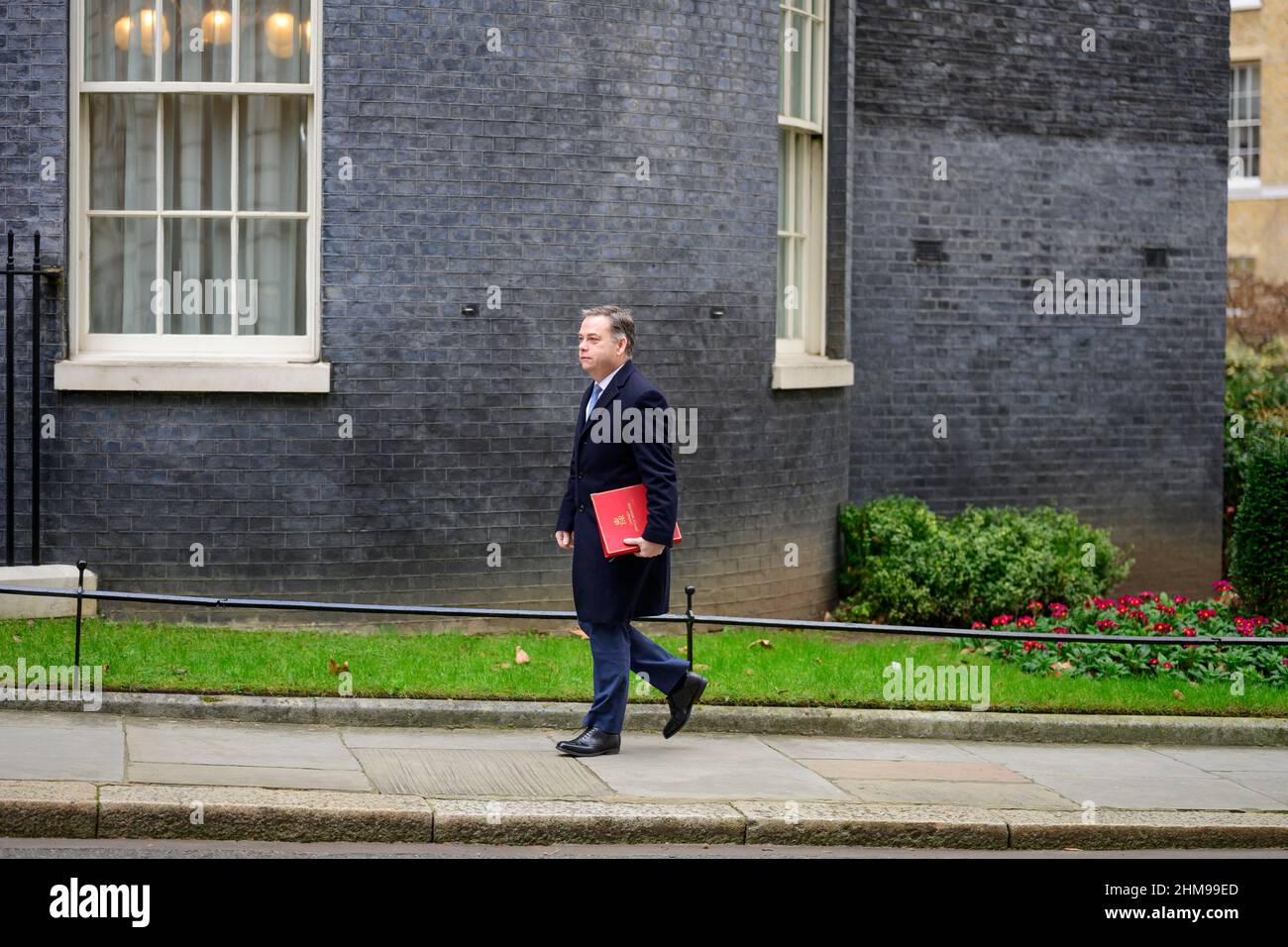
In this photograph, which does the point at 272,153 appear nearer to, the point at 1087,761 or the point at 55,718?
the point at 55,718

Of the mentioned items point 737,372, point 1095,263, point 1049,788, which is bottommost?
point 1049,788

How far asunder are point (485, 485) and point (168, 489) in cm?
200

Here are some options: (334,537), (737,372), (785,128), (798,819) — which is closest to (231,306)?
(334,537)

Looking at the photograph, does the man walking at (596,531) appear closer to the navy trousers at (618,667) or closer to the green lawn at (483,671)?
the navy trousers at (618,667)

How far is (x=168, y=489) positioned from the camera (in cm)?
1066

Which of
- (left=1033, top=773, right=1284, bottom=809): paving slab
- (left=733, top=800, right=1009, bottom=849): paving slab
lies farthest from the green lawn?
(left=733, top=800, right=1009, bottom=849): paving slab

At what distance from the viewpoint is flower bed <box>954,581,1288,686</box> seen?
10.2 meters

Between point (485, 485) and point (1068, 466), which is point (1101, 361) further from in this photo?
point (485, 485)

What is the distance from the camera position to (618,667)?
7953 mm

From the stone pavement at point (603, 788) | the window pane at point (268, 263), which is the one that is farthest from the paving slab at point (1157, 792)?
the window pane at point (268, 263)

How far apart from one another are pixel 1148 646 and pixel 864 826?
4.15 m

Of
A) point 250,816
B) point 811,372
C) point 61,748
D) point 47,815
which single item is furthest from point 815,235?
point 47,815

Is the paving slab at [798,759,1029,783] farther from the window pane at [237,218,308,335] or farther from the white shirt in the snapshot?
the window pane at [237,218,308,335]

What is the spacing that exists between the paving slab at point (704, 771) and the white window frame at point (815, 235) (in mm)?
4703
